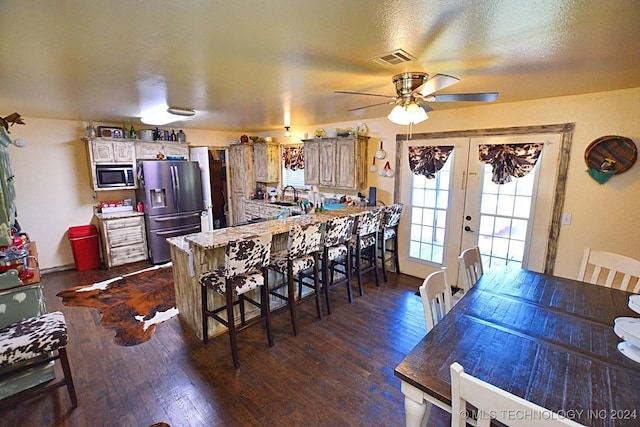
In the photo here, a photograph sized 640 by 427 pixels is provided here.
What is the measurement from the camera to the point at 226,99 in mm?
3166

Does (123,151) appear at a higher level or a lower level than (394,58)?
lower

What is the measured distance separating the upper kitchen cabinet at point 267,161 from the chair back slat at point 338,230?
3.06 m

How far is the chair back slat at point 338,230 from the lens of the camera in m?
3.19

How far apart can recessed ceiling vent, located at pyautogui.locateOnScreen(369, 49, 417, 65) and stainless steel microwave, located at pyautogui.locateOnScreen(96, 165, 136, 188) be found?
4.69m

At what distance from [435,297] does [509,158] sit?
7.98ft

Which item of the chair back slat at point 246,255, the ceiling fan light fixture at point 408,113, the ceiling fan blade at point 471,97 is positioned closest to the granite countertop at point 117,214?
the chair back slat at point 246,255

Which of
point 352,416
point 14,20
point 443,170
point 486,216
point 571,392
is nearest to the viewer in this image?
point 571,392

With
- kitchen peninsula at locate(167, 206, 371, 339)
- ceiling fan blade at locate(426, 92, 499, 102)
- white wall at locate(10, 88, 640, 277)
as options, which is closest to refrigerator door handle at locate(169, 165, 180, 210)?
white wall at locate(10, 88, 640, 277)

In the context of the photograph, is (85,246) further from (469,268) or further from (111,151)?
(469,268)

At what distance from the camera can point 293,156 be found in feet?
19.2

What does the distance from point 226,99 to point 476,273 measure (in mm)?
3029

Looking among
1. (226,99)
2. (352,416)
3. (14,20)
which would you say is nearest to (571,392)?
(352,416)

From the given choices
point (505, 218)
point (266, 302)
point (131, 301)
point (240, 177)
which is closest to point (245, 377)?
point (266, 302)

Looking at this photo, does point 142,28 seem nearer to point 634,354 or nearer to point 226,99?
point 226,99
